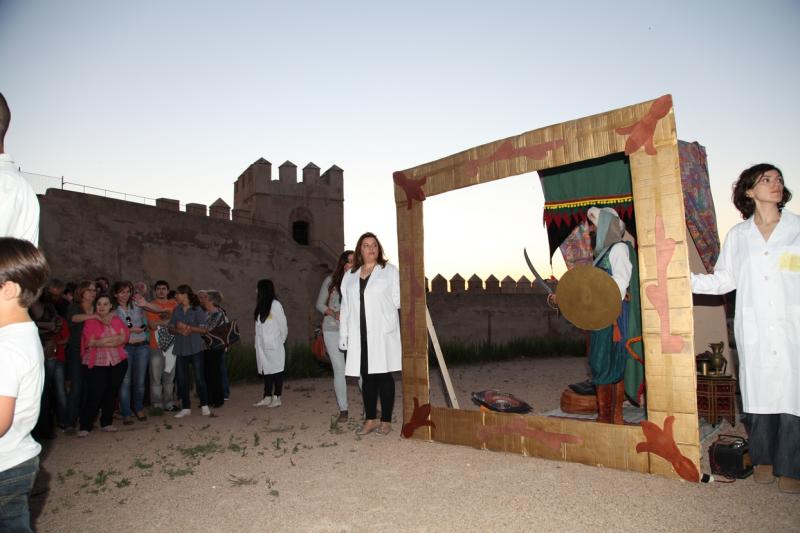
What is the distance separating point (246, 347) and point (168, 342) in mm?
4705

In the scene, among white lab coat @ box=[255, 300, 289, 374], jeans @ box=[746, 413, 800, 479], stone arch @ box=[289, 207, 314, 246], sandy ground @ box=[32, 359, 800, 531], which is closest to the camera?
sandy ground @ box=[32, 359, 800, 531]

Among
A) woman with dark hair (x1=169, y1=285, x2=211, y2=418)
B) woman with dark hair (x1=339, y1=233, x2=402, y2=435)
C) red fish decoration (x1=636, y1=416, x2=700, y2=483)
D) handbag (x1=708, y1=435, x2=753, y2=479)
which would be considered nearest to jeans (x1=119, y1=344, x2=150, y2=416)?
woman with dark hair (x1=169, y1=285, x2=211, y2=418)

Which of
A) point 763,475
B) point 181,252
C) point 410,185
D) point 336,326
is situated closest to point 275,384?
point 336,326

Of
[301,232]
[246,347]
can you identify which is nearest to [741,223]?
[246,347]

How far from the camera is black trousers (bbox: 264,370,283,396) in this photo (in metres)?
7.82

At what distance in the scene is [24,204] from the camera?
242 centimetres

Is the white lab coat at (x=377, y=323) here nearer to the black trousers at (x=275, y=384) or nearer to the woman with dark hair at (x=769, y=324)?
the black trousers at (x=275, y=384)

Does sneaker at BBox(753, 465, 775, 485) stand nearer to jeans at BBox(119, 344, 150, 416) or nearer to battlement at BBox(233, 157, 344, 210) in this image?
jeans at BBox(119, 344, 150, 416)

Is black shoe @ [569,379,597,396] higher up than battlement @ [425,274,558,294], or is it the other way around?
battlement @ [425,274,558,294]

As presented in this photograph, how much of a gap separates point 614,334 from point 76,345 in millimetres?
5507

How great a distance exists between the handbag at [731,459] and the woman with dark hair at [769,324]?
0.07 meters

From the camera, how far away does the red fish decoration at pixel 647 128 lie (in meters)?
3.72

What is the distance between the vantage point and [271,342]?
294 inches

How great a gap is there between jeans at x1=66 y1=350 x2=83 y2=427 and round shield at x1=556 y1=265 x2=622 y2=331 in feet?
16.7
